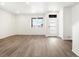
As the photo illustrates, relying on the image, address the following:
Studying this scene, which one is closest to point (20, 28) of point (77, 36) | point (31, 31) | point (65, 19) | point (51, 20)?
point (31, 31)

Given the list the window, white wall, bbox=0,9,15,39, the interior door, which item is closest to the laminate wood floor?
white wall, bbox=0,9,15,39

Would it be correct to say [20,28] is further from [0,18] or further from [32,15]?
[0,18]

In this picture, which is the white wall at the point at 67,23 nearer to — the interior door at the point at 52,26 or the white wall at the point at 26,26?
the interior door at the point at 52,26

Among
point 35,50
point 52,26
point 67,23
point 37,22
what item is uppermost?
point 37,22

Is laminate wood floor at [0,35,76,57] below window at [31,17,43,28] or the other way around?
below

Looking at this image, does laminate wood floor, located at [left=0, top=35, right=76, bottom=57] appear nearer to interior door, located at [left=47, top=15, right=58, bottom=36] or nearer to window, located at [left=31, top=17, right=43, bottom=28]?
interior door, located at [left=47, top=15, right=58, bottom=36]

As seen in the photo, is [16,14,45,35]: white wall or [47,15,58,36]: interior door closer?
[47,15,58,36]: interior door

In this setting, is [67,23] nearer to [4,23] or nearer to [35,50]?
[35,50]

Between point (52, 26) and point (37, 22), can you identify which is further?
point (37, 22)

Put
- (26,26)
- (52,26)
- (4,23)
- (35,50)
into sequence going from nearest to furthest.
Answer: (35,50), (4,23), (52,26), (26,26)

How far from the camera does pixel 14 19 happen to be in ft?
38.7

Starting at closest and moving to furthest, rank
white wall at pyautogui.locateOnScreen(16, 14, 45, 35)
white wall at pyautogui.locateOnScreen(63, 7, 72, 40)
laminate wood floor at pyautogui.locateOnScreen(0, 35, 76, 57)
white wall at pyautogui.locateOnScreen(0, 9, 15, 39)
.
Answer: laminate wood floor at pyautogui.locateOnScreen(0, 35, 76, 57), white wall at pyautogui.locateOnScreen(63, 7, 72, 40), white wall at pyautogui.locateOnScreen(0, 9, 15, 39), white wall at pyautogui.locateOnScreen(16, 14, 45, 35)

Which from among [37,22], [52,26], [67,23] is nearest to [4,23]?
[37,22]

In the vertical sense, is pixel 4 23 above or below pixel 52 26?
above
